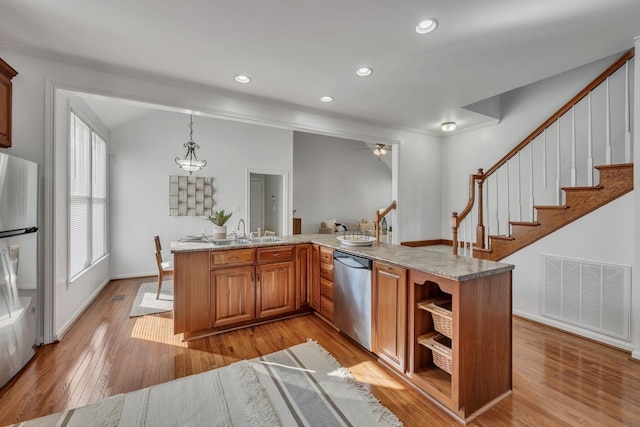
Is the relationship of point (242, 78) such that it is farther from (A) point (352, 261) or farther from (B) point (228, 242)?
(A) point (352, 261)

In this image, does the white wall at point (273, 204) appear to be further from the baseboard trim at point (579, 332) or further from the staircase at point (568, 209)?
the baseboard trim at point (579, 332)

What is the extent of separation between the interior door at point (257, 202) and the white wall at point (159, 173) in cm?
165

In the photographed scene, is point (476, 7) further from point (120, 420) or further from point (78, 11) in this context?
point (120, 420)

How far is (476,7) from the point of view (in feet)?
Answer: 6.45

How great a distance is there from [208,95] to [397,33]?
7.48ft

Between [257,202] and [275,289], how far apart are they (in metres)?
4.97

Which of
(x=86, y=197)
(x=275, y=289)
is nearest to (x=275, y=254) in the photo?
(x=275, y=289)

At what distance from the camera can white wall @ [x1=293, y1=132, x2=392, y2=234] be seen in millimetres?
8523

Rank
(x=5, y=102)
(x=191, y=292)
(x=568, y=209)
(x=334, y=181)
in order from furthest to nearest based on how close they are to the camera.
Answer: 1. (x=334, y=181)
2. (x=568, y=209)
3. (x=191, y=292)
4. (x=5, y=102)

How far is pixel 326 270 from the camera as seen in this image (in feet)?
10.3

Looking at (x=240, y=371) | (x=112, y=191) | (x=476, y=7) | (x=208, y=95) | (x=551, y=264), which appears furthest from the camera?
(x=112, y=191)

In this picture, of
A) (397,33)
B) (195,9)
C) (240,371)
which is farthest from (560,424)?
(195,9)

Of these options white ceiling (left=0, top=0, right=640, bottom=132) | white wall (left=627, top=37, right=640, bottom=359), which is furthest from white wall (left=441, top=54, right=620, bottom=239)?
white wall (left=627, top=37, right=640, bottom=359)

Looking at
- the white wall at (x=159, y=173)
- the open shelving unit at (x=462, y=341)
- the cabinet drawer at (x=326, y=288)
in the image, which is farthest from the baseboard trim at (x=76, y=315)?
the open shelving unit at (x=462, y=341)
